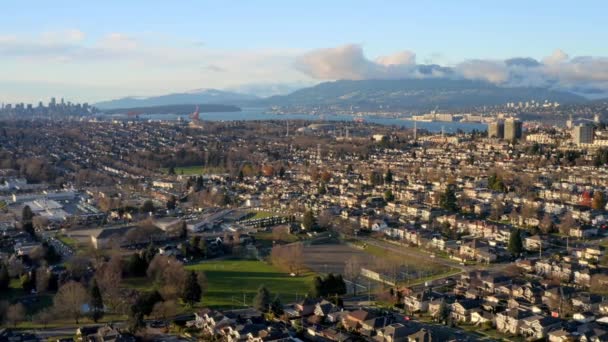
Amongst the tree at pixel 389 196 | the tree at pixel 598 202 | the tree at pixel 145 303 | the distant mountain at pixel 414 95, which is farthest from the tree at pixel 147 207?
the distant mountain at pixel 414 95

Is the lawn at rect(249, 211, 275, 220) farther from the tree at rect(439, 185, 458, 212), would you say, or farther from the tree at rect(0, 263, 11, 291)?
the tree at rect(0, 263, 11, 291)

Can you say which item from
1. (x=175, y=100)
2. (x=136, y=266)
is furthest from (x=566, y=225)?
(x=175, y=100)

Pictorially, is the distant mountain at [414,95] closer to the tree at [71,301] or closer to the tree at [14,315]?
the tree at [71,301]

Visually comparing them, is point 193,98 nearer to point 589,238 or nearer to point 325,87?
point 325,87

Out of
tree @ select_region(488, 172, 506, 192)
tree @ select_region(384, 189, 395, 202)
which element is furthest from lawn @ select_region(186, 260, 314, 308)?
tree @ select_region(488, 172, 506, 192)

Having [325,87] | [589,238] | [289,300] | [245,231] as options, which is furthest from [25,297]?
[325,87]

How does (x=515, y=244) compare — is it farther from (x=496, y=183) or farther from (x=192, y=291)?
(x=496, y=183)

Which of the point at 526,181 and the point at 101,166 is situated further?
the point at 101,166
